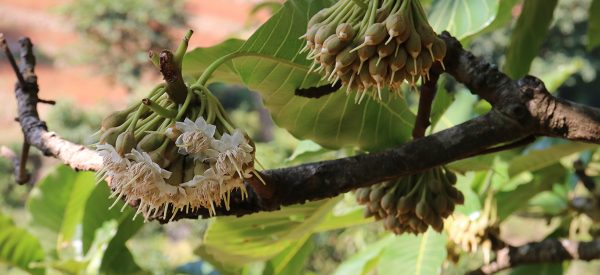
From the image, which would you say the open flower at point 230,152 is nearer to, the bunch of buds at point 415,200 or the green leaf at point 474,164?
the bunch of buds at point 415,200

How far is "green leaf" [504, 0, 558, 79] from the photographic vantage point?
5.12 feet

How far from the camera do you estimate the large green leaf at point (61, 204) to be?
6.04 ft

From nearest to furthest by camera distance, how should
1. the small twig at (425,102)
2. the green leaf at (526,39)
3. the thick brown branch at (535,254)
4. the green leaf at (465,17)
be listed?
1. the small twig at (425,102)
2. the green leaf at (465,17)
3. the green leaf at (526,39)
4. the thick brown branch at (535,254)

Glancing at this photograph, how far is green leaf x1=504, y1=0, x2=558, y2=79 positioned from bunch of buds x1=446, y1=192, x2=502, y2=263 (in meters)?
0.31

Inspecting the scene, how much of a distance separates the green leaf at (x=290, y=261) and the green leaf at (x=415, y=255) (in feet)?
0.56

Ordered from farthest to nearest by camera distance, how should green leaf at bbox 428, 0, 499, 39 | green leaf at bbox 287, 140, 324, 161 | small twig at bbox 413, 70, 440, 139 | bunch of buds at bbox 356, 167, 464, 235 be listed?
green leaf at bbox 287, 140, 324, 161, green leaf at bbox 428, 0, 499, 39, bunch of buds at bbox 356, 167, 464, 235, small twig at bbox 413, 70, 440, 139

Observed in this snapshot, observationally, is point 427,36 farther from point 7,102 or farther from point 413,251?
point 7,102

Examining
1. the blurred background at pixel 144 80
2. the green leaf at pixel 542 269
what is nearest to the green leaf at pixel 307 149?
the green leaf at pixel 542 269

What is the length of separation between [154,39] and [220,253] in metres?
10.8

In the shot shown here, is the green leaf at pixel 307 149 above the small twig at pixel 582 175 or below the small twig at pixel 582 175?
above

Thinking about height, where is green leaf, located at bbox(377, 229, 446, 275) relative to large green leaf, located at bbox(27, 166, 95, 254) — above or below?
below

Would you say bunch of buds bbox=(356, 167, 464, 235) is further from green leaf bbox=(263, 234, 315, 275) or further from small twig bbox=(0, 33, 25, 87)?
small twig bbox=(0, 33, 25, 87)

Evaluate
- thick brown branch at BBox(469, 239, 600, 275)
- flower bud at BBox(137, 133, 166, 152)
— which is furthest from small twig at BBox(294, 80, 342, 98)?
thick brown branch at BBox(469, 239, 600, 275)

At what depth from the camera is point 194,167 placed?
0.78m
